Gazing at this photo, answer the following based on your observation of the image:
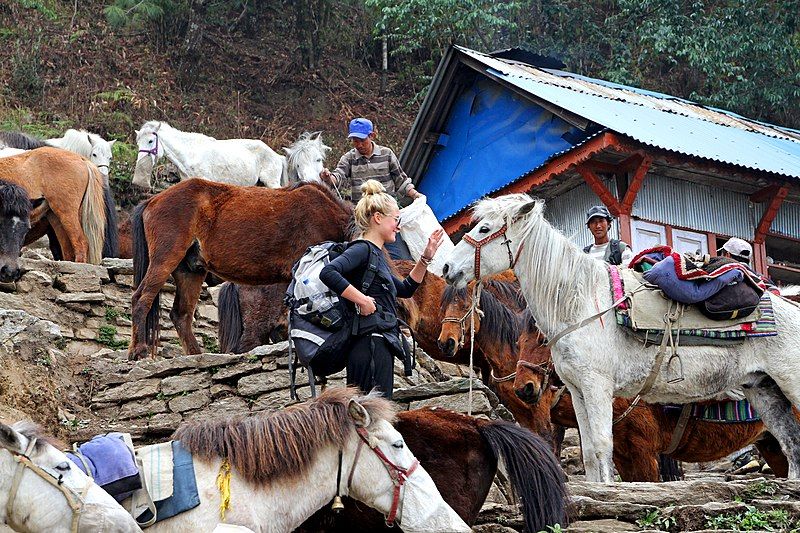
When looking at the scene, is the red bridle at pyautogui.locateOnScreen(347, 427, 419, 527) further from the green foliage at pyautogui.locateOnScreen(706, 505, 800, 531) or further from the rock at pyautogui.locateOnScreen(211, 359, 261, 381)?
the rock at pyautogui.locateOnScreen(211, 359, 261, 381)

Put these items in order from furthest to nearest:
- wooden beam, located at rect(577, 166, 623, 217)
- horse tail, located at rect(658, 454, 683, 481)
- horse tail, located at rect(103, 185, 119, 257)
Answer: wooden beam, located at rect(577, 166, 623, 217), horse tail, located at rect(103, 185, 119, 257), horse tail, located at rect(658, 454, 683, 481)

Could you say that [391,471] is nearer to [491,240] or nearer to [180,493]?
[180,493]

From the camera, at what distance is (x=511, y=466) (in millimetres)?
Result: 6363

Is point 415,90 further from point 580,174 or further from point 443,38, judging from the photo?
point 580,174

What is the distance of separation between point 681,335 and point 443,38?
20252 millimetres

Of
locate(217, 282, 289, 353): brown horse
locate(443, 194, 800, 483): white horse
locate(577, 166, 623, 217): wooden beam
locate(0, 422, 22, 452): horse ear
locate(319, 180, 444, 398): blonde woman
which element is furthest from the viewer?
locate(577, 166, 623, 217): wooden beam

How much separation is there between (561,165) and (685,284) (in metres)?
7.60

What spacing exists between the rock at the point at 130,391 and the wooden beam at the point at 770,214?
431 inches

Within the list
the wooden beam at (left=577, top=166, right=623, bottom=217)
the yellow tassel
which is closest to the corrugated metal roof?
the wooden beam at (left=577, top=166, right=623, bottom=217)

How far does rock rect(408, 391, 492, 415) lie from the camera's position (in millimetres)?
8500

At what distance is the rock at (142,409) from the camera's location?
9.48m

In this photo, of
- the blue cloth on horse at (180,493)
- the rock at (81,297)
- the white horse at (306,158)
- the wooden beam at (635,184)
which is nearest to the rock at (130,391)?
the rock at (81,297)

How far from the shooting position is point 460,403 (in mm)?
8594

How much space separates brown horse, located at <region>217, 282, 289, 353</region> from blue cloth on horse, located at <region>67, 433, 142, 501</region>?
19.4 ft
